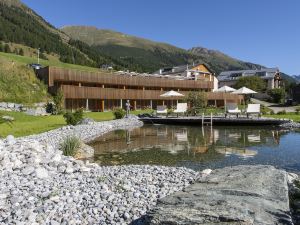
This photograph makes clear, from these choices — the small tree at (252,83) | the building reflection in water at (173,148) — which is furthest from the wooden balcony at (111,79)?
the building reflection in water at (173,148)

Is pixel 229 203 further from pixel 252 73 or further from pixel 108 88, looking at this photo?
pixel 252 73

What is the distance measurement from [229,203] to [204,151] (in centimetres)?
1122

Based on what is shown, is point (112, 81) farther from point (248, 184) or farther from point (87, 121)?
point (248, 184)

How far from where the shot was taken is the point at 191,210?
4770 mm

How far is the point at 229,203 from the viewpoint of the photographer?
483cm

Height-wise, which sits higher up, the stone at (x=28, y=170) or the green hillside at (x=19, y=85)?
the green hillside at (x=19, y=85)

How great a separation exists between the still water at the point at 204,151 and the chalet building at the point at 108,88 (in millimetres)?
20081

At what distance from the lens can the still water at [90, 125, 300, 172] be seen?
13242 mm

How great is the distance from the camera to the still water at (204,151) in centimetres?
1324

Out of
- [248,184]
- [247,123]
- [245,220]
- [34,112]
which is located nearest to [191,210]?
[245,220]

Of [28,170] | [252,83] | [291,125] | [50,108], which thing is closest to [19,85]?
[50,108]

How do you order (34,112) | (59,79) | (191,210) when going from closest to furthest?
(191,210) → (34,112) → (59,79)

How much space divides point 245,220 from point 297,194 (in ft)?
9.81

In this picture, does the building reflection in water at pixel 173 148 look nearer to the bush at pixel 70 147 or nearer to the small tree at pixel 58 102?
the bush at pixel 70 147
